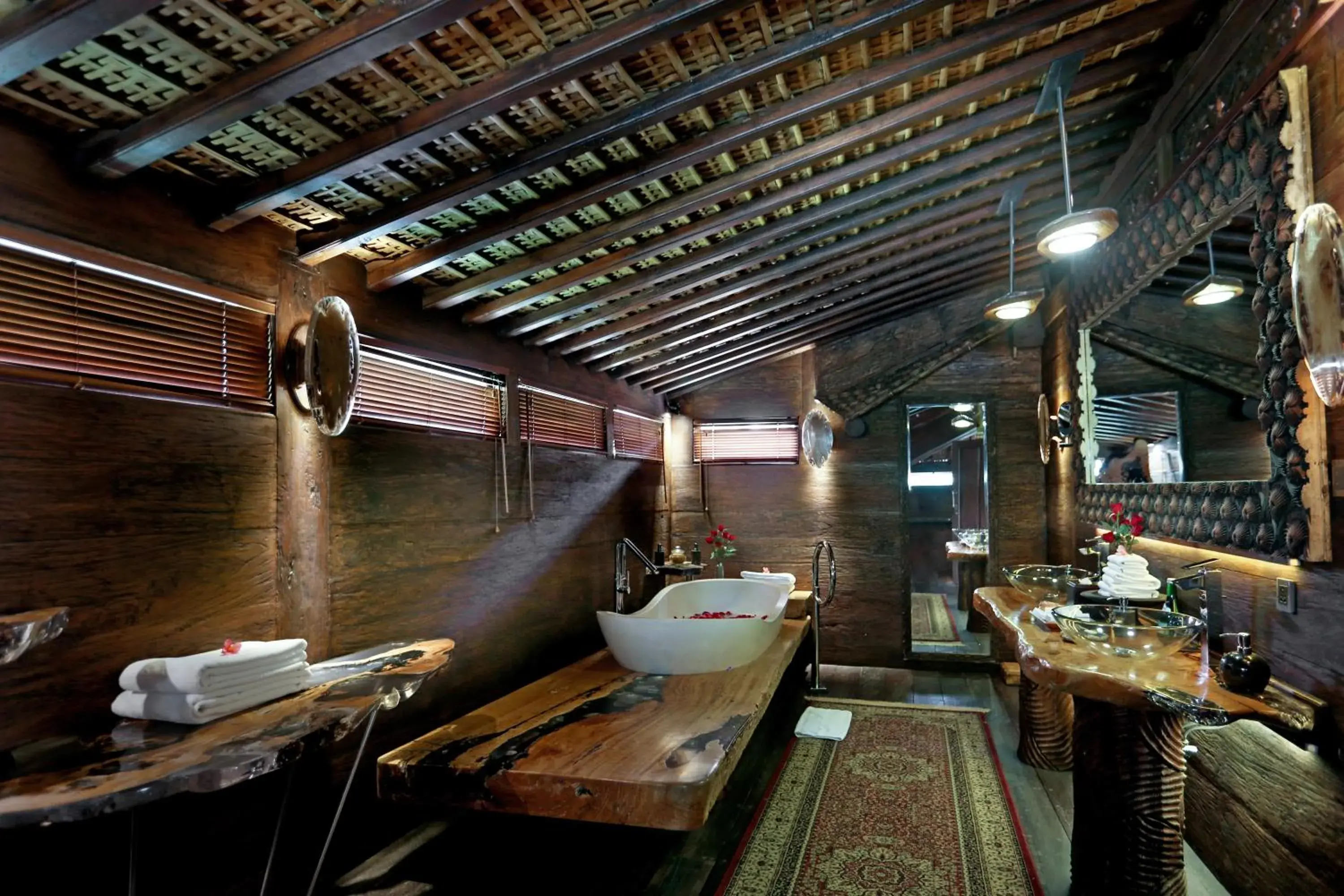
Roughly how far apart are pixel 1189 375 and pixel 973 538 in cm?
508

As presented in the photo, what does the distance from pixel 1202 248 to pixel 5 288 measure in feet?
12.1

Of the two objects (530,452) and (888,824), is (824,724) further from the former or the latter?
(530,452)

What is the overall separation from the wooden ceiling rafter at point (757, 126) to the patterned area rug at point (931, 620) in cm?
435

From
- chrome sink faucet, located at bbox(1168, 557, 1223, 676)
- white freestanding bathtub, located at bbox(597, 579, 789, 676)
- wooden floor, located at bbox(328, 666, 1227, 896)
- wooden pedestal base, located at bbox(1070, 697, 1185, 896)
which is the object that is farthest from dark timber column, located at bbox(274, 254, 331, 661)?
chrome sink faucet, located at bbox(1168, 557, 1223, 676)

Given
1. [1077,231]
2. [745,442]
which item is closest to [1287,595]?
[1077,231]

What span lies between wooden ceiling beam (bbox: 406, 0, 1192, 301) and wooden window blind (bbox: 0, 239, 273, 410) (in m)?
0.67

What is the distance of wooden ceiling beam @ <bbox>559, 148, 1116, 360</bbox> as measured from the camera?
357 centimetres

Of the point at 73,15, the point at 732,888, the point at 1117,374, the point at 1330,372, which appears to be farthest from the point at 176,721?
the point at 1117,374

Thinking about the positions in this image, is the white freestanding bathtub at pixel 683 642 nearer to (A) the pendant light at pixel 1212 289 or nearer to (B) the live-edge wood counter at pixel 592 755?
(B) the live-edge wood counter at pixel 592 755

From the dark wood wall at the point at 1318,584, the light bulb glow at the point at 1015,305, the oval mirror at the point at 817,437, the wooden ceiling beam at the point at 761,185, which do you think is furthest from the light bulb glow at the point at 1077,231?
the oval mirror at the point at 817,437

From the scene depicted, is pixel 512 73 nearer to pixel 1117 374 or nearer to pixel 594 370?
pixel 594 370

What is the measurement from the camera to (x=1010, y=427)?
211 inches

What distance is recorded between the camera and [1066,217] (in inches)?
99.3

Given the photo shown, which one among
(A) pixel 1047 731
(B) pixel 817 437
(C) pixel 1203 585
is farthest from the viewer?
(B) pixel 817 437
